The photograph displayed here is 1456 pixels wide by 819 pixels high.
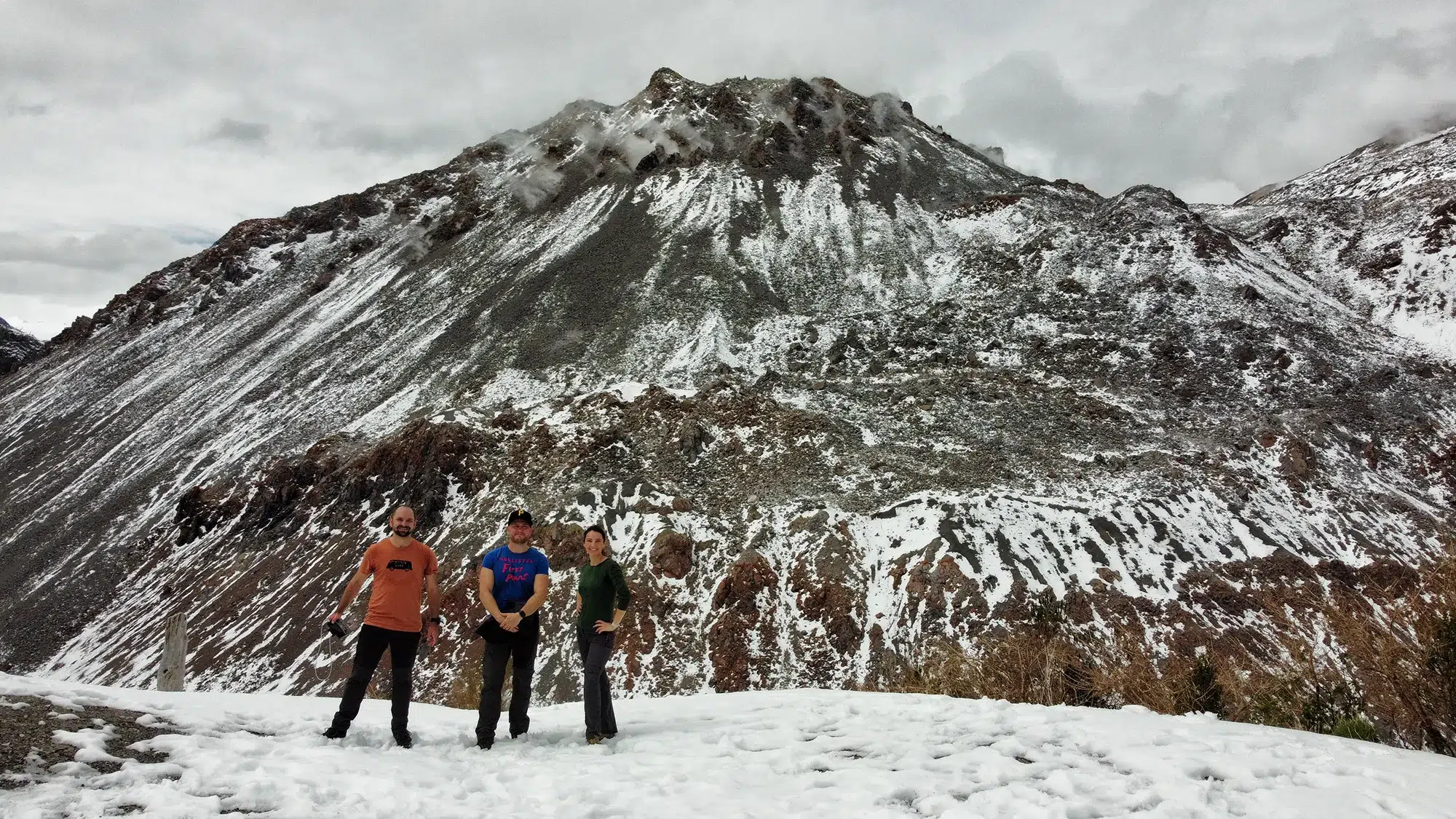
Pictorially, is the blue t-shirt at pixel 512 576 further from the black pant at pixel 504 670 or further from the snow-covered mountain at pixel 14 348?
the snow-covered mountain at pixel 14 348

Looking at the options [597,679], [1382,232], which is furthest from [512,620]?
[1382,232]

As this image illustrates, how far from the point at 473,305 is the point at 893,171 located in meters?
32.5

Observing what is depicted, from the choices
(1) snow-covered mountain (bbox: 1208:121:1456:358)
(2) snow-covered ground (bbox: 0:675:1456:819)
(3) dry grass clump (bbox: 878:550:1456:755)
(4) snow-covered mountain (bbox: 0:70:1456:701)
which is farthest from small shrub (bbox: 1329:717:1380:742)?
(1) snow-covered mountain (bbox: 1208:121:1456:358)

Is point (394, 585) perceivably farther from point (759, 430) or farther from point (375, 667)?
point (759, 430)

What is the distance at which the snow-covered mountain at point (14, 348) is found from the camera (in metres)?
67.2

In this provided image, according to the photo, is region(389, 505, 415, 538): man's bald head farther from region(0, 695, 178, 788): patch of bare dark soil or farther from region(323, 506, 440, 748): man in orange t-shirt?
region(0, 695, 178, 788): patch of bare dark soil

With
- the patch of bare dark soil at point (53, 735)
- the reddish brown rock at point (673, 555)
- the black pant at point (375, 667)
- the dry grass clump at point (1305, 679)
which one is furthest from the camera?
the reddish brown rock at point (673, 555)

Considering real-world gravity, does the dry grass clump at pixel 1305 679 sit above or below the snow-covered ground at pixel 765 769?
above

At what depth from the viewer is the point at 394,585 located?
22.1ft

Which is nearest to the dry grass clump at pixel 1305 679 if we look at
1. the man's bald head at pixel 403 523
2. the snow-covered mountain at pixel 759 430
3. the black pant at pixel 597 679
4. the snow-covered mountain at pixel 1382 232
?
the black pant at pixel 597 679

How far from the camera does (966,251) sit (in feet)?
142

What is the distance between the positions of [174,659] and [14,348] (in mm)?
112312

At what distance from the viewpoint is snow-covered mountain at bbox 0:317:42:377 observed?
67.2 meters

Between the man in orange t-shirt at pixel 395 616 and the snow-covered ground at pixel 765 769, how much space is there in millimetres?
345
